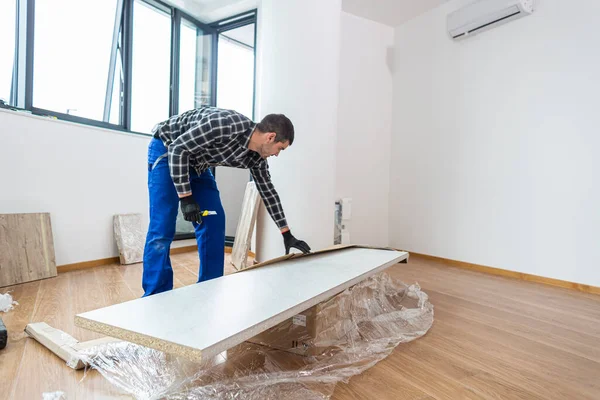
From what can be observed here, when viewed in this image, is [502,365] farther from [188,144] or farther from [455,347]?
[188,144]

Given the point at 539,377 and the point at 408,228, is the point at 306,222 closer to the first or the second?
the point at 539,377

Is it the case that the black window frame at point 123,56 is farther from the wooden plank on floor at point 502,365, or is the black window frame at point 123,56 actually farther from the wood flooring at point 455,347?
the wooden plank on floor at point 502,365

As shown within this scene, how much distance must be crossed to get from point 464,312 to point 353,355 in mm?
912

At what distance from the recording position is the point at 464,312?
1809 mm

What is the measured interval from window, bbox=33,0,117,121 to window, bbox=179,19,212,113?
744mm

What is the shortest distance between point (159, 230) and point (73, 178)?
1.53 meters

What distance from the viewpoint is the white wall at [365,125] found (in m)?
3.48

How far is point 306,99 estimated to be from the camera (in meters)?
2.10

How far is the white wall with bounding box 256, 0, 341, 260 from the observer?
209 centimetres

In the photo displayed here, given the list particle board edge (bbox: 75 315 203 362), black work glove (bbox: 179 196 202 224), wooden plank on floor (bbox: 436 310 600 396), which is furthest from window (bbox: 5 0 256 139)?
wooden plank on floor (bbox: 436 310 600 396)

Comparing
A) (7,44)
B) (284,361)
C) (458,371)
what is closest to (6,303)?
(284,361)

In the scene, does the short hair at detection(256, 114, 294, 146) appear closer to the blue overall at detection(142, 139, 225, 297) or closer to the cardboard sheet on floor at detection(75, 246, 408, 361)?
the blue overall at detection(142, 139, 225, 297)

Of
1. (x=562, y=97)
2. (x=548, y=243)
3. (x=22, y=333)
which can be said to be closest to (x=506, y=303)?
(x=548, y=243)

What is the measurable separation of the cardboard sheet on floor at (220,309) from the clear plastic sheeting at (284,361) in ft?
0.69
